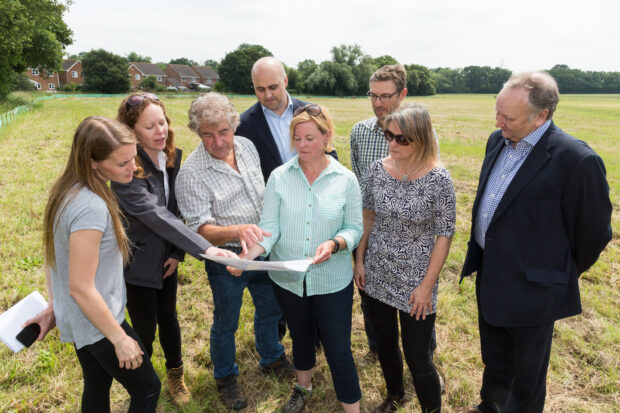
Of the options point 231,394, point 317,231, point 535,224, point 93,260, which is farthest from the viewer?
point 231,394

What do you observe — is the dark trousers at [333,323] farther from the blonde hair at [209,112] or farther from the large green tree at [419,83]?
A: the large green tree at [419,83]

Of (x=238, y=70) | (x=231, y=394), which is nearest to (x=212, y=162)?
(x=231, y=394)

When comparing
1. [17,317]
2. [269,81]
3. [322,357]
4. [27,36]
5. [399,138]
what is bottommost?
[322,357]

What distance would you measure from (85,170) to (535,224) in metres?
2.71

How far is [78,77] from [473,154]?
4181 inches

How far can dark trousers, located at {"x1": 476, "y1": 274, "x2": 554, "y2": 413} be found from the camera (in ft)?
8.63

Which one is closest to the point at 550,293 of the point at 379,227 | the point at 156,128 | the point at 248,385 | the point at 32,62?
the point at 379,227

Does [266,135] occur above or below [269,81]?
below

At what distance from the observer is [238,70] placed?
252 feet

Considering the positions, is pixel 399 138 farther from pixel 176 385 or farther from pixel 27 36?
pixel 27 36

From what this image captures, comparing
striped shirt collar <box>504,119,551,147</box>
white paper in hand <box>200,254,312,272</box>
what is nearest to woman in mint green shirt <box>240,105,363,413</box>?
white paper in hand <box>200,254,312,272</box>

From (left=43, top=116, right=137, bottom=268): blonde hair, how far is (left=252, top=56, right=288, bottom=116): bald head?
6.03ft

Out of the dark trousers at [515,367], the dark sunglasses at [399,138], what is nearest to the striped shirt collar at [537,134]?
the dark sunglasses at [399,138]

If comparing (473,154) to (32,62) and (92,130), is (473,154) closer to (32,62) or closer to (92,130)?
(92,130)
